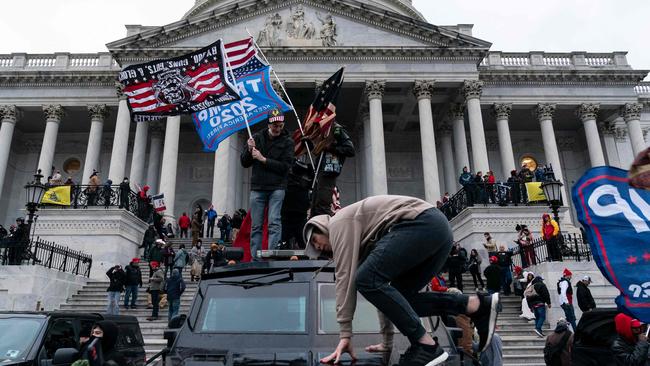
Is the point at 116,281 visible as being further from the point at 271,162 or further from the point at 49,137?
the point at 49,137

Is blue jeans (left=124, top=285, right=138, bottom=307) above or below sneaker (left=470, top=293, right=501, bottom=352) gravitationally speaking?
above

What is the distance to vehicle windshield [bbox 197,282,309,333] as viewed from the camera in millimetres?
3906

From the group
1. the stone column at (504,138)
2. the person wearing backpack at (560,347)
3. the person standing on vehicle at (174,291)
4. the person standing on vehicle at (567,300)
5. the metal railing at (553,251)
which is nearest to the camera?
the person wearing backpack at (560,347)

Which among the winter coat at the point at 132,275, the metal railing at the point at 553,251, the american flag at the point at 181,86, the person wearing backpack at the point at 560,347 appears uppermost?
the american flag at the point at 181,86

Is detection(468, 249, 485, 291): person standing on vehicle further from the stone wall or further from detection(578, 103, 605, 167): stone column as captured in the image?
detection(578, 103, 605, 167): stone column

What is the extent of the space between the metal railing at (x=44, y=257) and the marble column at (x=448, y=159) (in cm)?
2321

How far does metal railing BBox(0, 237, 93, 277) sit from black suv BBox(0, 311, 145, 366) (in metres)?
11.6

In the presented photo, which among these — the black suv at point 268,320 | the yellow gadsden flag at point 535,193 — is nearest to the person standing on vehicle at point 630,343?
the black suv at point 268,320

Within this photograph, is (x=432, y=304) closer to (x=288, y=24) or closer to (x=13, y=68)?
(x=288, y=24)

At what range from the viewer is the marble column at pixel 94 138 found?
102ft

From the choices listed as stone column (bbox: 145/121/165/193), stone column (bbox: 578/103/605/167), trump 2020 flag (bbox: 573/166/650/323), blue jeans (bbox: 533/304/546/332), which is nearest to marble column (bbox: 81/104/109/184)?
stone column (bbox: 145/121/165/193)

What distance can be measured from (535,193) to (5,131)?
114ft

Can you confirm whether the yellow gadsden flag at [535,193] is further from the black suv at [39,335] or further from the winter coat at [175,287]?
the black suv at [39,335]

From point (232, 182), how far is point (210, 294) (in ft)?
83.9
